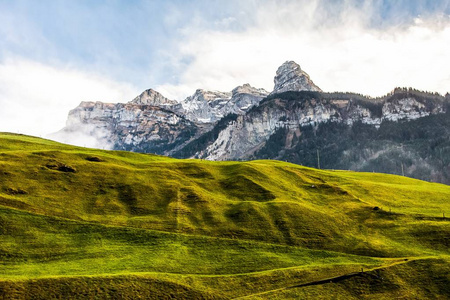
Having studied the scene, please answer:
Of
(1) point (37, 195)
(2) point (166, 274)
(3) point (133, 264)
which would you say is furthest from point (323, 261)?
(1) point (37, 195)

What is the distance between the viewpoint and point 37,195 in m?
97.3

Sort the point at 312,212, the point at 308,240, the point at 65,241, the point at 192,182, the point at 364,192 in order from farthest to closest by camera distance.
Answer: the point at 364,192 < the point at 192,182 < the point at 312,212 < the point at 308,240 < the point at 65,241

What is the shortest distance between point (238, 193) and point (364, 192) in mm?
44014

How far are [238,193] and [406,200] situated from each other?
53924 mm

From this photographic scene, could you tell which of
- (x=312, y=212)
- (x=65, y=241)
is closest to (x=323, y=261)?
(x=312, y=212)

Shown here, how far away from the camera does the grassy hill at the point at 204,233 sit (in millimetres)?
67562

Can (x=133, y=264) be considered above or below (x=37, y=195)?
below

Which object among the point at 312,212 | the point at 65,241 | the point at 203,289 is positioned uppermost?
the point at 312,212

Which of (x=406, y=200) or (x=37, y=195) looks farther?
(x=406, y=200)

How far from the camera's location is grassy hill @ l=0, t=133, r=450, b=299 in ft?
222

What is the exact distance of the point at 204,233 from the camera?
91.2 metres

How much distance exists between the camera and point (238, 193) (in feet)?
390

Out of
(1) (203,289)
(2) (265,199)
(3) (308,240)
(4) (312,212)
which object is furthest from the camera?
(2) (265,199)

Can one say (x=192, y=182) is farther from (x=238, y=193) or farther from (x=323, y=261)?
(x=323, y=261)
